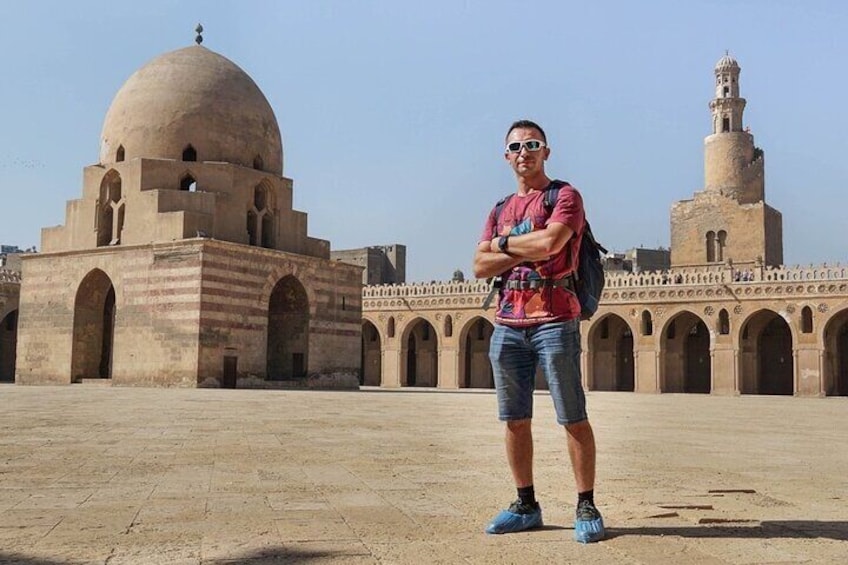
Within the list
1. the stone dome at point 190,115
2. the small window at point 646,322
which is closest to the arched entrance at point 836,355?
the small window at point 646,322

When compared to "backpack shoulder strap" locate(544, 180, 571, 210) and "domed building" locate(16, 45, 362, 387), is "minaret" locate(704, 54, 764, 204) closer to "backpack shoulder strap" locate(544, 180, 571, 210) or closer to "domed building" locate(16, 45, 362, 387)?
"domed building" locate(16, 45, 362, 387)

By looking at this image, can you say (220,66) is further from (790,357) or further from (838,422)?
(790,357)

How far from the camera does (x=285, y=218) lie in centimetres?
2892

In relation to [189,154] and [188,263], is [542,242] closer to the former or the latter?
[188,263]

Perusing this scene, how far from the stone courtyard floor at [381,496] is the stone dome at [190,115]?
60.9 ft

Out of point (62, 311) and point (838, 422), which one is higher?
point (62, 311)

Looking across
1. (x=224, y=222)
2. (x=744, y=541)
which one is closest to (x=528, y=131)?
(x=744, y=541)

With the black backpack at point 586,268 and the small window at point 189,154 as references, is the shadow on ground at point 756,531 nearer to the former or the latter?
the black backpack at point 586,268

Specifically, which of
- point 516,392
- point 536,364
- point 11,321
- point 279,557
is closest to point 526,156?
point 536,364

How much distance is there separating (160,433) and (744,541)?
6.70 m

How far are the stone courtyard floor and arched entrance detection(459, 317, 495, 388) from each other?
3152 cm

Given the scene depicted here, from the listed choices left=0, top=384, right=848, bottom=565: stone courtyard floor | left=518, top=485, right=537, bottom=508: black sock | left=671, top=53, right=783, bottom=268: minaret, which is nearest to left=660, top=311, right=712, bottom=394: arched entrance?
left=671, top=53, right=783, bottom=268: minaret

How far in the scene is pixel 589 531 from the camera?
12.5 ft

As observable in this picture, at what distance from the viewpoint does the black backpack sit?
4.32 m
